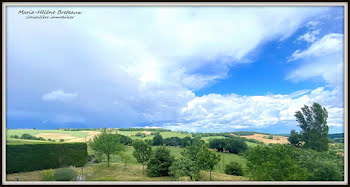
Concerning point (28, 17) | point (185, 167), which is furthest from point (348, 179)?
point (28, 17)

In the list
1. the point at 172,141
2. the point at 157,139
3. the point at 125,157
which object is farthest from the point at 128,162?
the point at 172,141

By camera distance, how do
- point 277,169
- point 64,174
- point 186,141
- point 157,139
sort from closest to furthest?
1. point 277,169
2. point 64,174
3. point 186,141
4. point 157,139

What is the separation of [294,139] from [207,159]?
256 inches

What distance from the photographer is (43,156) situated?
43.0 feet

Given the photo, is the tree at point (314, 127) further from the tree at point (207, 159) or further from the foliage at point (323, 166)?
the tree at point (207, 159)

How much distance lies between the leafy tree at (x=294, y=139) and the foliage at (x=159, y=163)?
826 centimetres

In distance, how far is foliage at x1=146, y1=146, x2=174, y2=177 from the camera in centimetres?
1363

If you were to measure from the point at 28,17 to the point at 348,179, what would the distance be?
1705 cm

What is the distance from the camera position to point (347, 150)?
947cm

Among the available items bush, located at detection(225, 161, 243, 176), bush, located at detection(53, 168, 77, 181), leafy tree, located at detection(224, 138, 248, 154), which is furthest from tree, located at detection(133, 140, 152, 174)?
leafy tree, located at detection(224, 138, 248, 154)

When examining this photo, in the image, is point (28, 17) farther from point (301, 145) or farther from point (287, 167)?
point (301, 145)

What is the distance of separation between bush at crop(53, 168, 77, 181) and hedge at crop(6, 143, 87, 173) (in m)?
1.36

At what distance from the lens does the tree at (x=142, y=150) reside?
14.7m

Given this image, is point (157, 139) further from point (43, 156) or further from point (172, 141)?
point (43, 156)
